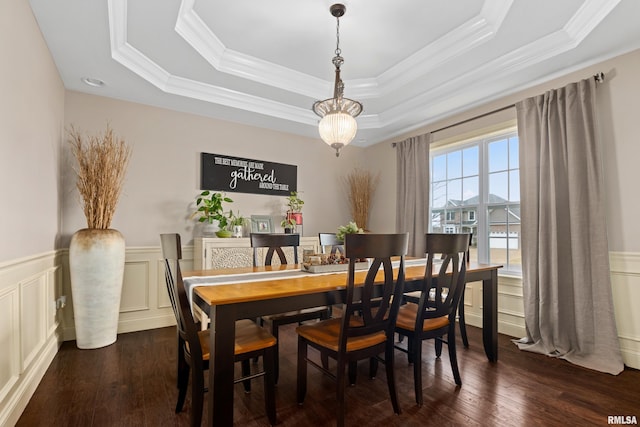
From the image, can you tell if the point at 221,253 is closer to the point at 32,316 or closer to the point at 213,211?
the point at 213,211

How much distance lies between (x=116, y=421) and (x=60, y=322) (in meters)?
1.73

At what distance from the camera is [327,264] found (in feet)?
7.43

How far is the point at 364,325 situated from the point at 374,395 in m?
0.59

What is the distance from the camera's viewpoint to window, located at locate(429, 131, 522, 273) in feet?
11.0

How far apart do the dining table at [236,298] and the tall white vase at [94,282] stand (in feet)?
3.90

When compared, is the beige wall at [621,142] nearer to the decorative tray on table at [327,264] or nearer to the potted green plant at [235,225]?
the decorative tray on table at [327,264]

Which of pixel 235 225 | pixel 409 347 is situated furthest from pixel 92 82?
pixel 409 347

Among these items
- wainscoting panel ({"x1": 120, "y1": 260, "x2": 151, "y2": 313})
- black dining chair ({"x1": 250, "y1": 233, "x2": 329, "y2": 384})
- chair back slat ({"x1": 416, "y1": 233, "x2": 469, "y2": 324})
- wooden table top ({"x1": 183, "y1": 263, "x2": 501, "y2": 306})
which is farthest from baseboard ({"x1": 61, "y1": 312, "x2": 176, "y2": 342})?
chair back slat ({"x1": 416, "y1": 233, "x2": 469, "y2": 324})

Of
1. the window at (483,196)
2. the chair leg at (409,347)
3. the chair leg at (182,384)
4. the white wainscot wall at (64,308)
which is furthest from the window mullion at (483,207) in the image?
the chair leg at (182,384)

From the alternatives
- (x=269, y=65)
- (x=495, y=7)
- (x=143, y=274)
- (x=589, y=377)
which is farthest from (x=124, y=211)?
(x=589, y=377)

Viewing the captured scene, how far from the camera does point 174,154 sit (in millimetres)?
3664

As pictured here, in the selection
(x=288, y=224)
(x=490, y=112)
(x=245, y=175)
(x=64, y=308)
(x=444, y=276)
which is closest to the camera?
(x=444, y=276)

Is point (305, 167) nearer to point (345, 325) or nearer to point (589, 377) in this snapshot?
point (345, 325)

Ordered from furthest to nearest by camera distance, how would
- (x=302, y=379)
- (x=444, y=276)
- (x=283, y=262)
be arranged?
1. (x=283, y=262)
2. (x=444, y=276)
3. (x=302, y=379)
